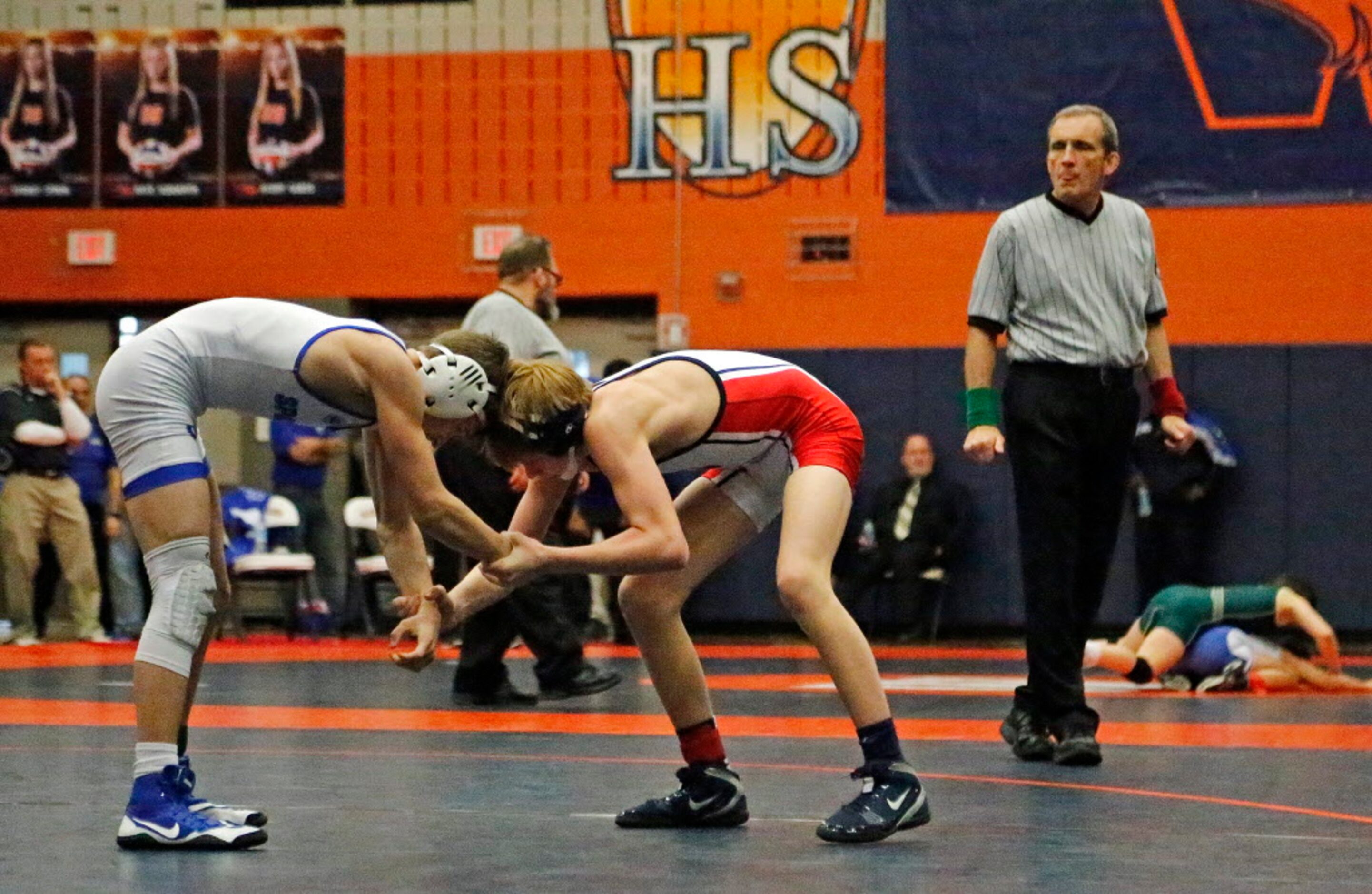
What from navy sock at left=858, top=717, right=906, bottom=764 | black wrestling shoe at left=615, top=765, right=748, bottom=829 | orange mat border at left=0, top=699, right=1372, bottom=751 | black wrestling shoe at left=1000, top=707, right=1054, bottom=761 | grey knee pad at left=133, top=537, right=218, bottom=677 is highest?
grey knee pad at left=133, top=537, right=218, bottom=677

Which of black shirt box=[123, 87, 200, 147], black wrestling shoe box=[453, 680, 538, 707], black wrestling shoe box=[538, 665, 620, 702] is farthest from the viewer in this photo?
black shirt box=[123, 87, 200, 147]

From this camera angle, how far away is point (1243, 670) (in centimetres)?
782

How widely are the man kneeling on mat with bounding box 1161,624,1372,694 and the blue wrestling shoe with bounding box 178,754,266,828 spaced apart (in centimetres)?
464

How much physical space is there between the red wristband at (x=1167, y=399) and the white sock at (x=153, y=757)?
9.18 feet

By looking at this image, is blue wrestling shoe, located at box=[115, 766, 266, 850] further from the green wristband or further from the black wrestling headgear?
the green wristband

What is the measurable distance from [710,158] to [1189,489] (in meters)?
3.35

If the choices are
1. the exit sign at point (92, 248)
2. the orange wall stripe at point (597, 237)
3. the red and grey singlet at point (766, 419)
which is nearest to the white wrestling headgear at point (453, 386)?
the red and grey singlet at point (766, 419)

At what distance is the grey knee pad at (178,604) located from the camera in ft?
12.7

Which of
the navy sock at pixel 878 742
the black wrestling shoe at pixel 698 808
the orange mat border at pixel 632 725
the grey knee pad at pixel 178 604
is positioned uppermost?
the grey knee pad at pixel 178 604

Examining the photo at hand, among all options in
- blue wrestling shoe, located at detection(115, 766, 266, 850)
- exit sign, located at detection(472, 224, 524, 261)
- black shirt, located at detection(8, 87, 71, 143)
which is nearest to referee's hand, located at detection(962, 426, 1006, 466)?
blue wrestling shoe, located at detection(115, 766, 266, 850)

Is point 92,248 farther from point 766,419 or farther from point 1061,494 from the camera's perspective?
point 766,419

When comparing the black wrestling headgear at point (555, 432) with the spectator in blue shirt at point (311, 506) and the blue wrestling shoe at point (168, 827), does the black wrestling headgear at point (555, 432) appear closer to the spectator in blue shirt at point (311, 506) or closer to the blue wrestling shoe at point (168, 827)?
the blue wrestling shoe at point (168, 827)

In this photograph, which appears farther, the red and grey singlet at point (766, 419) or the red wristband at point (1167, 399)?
the red wristband at point (1167, 399)

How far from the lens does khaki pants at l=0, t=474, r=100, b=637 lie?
34.8 feet
